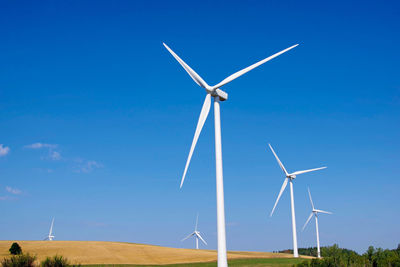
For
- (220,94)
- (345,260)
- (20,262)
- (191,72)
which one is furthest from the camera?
(191,72)

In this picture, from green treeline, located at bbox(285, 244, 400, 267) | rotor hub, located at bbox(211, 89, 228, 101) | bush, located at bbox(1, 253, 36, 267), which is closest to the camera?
bush, located at bbox(1, 253, 36, 267)

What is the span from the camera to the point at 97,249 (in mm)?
79188

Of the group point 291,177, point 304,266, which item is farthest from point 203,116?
point 291,177

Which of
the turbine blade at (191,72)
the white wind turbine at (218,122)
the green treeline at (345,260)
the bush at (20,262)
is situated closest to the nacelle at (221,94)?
the white wind turbine at (218,122)

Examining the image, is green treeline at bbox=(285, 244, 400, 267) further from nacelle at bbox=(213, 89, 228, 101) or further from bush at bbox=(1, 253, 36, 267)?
bush at bbox=(1, 253, 36, 267)

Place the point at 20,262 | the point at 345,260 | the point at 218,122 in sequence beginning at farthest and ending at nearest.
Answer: the point at 218,122
the point at 345,260
the point at 20,262

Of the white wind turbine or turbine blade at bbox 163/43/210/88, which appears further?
turbine blade at bbox 163/43/210/88

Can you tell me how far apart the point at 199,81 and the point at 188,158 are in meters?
8.43

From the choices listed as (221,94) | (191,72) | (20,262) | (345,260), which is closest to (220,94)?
(221,94)

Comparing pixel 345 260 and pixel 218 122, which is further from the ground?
pixel 218 122

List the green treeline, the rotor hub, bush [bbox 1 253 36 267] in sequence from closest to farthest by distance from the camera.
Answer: bush [bbox 1 253 36 267] → the green treeline → the rotor hub

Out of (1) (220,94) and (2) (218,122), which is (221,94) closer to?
(1) (220,94)

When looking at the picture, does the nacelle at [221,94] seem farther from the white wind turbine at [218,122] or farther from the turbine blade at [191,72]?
the turbine blade at [191,72]

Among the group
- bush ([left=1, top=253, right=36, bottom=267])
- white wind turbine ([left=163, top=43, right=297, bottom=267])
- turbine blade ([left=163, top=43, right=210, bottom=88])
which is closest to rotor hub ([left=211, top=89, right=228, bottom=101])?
white wind turbine ([left=163, top=43, right=297, bottom=267])
